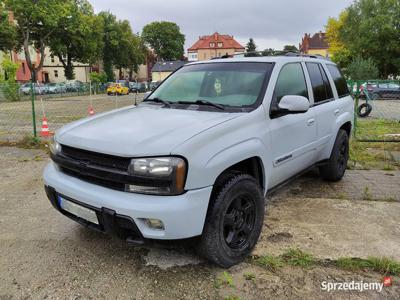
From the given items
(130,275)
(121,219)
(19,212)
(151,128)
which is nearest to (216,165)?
(151,128)

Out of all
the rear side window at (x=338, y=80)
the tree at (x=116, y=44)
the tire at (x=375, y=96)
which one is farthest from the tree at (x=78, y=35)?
the rear side window at (x=338, y=80)

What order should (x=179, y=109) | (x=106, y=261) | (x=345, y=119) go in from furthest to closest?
(x=345, y=119) → (x=179, y=109) → (x=106, y=261)

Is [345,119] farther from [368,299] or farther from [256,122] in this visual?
[368,299]

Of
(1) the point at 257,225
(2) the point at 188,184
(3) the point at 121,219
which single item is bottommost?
(1) the point at 257,225

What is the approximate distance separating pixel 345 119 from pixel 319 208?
1.58 m

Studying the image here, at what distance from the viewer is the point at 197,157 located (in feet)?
8.76

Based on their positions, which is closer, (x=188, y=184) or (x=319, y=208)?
(x=188, y=184)

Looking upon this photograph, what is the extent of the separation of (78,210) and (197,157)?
1115 mm

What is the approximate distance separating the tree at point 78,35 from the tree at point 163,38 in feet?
123

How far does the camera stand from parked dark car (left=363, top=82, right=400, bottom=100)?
1139 centimetres

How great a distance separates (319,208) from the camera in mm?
4410

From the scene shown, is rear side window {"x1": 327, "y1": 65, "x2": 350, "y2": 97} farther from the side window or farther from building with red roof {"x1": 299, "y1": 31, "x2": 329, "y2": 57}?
building with red roof {"x1": 299, "y1": 31, "x2": 329, "y2": 57}

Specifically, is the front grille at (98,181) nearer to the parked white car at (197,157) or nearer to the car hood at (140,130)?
the parked white car at (197,157)

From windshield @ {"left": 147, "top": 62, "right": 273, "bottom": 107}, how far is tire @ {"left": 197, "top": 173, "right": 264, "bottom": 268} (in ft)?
2.85
